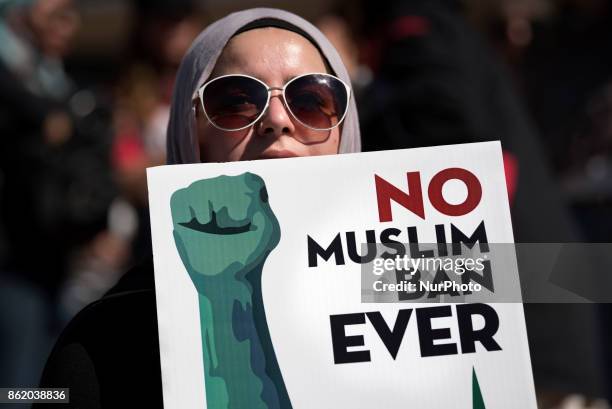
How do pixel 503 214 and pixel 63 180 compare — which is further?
pixel 63 180

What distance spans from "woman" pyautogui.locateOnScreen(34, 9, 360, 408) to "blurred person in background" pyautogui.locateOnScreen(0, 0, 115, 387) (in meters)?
2.00

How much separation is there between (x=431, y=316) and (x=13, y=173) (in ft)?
8.94

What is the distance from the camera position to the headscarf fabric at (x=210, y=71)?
2.09 meters

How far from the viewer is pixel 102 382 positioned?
1793 millimetres

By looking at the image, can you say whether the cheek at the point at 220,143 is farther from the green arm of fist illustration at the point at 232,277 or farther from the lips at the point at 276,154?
the green arm of fist illustration at the point at 232,277

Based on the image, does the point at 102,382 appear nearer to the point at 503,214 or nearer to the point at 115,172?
the point at 503,214

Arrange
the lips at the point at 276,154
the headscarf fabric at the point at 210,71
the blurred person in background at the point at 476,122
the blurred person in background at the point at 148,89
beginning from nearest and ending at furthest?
the lips at the point at 276,154 → the headscarf fabric at the point at 210,71 → the blurred person in background at the point at 476,122 → the blurred person in background at the point at 148,89

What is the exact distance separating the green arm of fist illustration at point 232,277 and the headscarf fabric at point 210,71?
38 cm

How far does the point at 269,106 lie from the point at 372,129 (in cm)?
125

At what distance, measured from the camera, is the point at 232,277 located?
5.60ft

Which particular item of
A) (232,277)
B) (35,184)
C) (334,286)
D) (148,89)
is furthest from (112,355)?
(148,89)

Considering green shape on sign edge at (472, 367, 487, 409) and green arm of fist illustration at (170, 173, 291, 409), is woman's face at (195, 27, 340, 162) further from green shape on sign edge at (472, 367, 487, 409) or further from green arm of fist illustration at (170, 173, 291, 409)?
green shape on sign edge at (472, 367, 487, 409)

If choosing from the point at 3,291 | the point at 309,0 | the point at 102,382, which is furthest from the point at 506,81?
the point at 309,0

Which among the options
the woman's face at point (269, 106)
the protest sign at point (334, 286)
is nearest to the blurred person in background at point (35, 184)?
the woman's face at point (269, 106)
